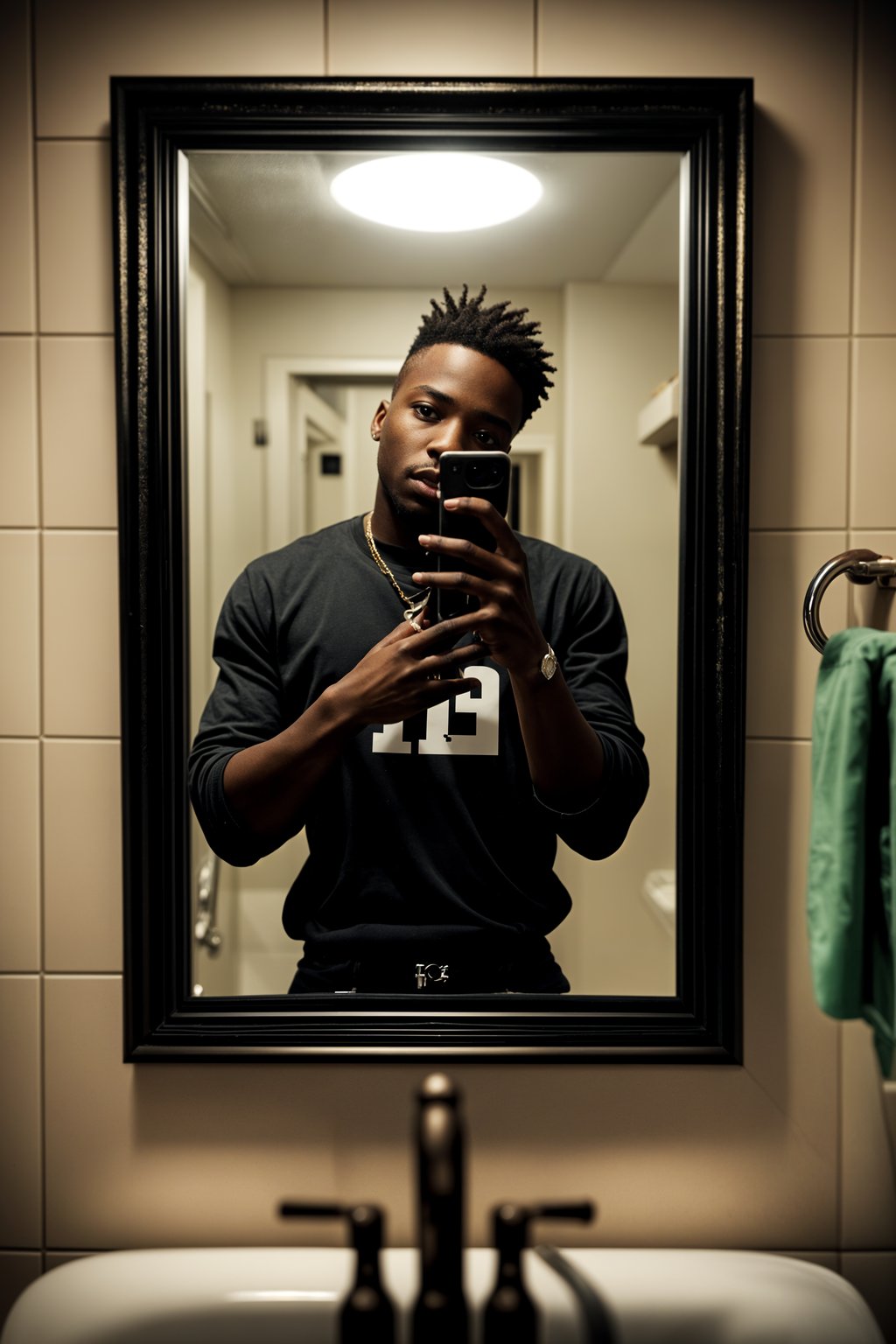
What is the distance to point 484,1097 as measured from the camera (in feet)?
3.14

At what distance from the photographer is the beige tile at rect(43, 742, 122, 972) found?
970mm

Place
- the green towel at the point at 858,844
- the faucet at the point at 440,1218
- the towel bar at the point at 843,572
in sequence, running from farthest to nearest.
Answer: the towel bar at the point at 843,572 → the green towel at the point at 858,844 → the faucet at the point at 440,1218

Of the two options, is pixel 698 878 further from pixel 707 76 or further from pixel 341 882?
pixel 707 76

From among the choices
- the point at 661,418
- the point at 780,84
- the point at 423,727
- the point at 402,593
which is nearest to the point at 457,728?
the point at 423,727

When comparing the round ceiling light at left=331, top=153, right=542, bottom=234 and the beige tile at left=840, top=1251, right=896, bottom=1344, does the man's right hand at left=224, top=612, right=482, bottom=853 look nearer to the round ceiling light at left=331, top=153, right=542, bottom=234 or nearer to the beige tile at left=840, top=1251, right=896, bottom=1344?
the round ceiling light at left=331, top=153, right=542, bottom=234

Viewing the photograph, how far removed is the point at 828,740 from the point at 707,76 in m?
0.62

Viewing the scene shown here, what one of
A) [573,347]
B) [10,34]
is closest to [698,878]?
[573,347]

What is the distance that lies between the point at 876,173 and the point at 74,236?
75cm

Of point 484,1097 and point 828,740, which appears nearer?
point 828,740

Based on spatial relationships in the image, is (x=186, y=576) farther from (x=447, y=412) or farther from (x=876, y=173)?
(x=876, y=173)

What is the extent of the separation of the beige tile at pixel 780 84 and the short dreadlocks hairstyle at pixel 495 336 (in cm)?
22

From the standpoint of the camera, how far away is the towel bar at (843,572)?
2.95 feet

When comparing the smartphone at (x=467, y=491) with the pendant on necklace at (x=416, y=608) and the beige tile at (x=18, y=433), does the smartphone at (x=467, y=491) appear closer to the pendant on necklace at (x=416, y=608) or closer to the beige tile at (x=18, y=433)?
the pendant on necklace at (x=416, y=608)

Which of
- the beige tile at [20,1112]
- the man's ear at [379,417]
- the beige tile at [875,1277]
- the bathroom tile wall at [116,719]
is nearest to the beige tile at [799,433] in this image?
the bathroom tile wall at [116,719]
